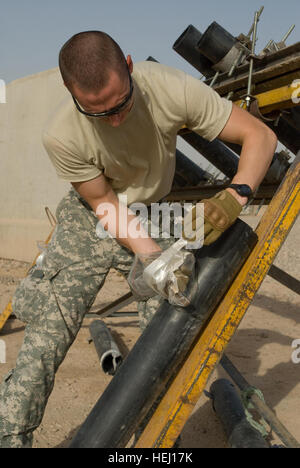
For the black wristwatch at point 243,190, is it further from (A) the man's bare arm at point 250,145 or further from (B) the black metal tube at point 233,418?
(B) the black metal tube at point 233,418

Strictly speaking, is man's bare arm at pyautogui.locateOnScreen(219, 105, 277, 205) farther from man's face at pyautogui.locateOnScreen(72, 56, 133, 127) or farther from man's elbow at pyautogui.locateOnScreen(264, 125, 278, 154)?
man's face at pyautogui.locateOnScreen(72, 56, 133, 127)

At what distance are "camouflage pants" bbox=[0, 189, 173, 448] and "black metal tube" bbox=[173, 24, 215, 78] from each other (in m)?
1.41

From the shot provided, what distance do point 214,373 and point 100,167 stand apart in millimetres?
2049

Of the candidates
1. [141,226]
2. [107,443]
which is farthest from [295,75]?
[107,443]

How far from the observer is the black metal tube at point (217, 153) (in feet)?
11.1

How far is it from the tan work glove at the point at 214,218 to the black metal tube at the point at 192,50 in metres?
1.87

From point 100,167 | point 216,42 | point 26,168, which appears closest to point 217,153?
point 216,42

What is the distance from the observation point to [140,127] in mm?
1909

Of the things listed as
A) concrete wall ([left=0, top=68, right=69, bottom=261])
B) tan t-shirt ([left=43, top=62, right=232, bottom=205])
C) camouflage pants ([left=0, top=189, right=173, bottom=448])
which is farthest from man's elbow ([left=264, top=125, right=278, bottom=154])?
concrete wall ([left=0, top=68, right=69, bottom=261])

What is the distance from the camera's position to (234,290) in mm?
1523

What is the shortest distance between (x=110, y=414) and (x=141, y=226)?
855 mm

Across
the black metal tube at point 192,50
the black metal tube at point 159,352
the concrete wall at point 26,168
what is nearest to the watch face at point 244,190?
the black metal tube at point 159,352

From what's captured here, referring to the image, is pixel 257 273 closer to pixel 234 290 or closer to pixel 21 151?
pixel 234 290

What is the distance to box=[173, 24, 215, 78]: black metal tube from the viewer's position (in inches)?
117
